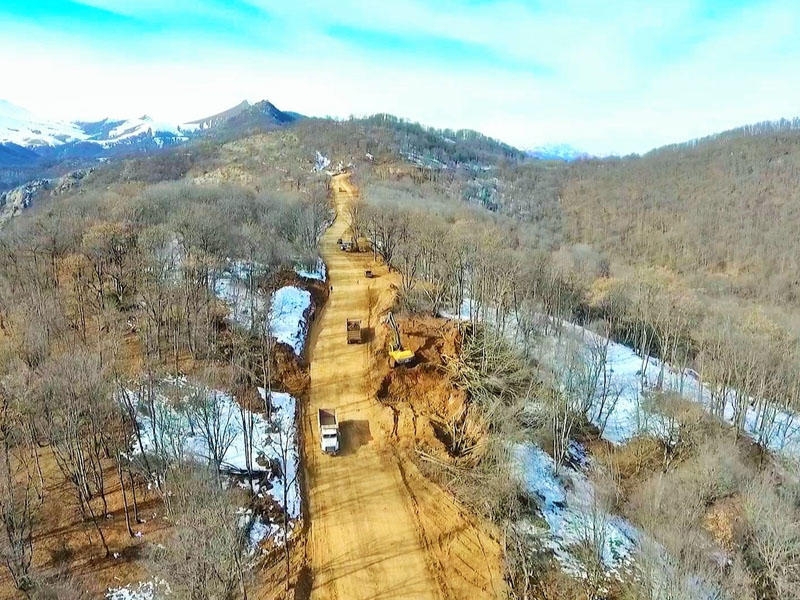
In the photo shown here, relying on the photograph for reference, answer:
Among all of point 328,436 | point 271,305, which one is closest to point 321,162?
point 271,305

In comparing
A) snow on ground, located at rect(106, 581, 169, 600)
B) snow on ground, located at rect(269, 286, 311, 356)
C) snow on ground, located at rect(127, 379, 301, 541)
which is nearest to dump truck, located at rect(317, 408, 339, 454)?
snow on ground, located at rect(127, 379, 301, 541)

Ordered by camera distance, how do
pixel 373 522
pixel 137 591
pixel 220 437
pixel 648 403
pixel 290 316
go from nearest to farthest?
pixel 137 591, pixel 373 522, pixel 220 437, pixel 648 403, pixel 290 316

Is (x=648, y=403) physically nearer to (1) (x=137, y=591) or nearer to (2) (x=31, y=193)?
(1) (x=137, y=591)

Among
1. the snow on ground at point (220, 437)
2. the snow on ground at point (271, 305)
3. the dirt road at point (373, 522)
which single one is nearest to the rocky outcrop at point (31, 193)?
the snow on ground at point (271, 305)

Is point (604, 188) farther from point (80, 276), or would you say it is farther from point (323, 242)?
point (80, 276)

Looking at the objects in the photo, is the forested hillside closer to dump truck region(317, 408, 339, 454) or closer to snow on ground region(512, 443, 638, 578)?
snow on ground region(512, 443, 638, 578)

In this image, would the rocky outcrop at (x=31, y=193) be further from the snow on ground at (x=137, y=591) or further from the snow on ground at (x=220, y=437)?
the snow on ground at (x=137, y=591)

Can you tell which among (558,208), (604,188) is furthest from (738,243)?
(604,188)
